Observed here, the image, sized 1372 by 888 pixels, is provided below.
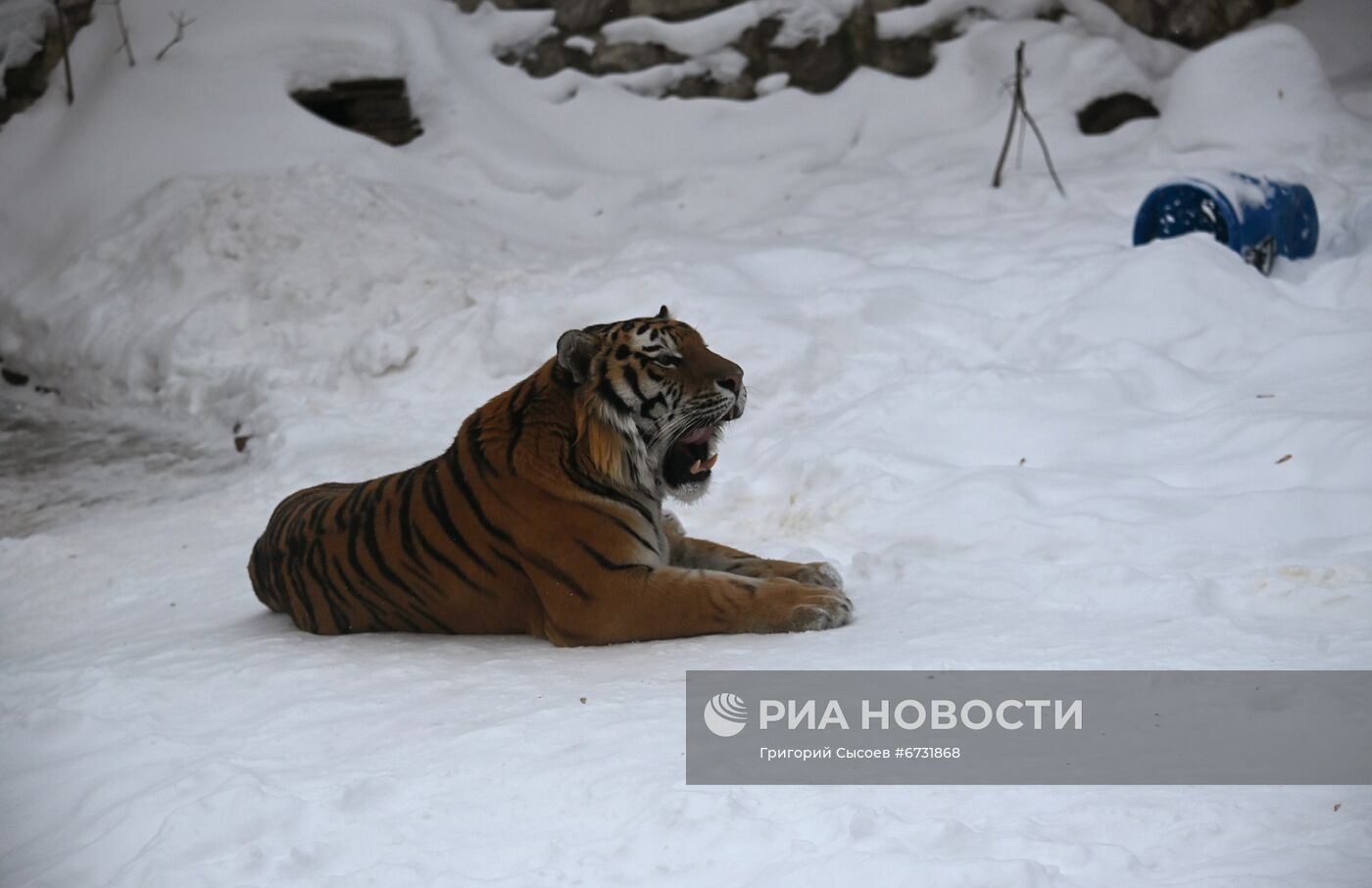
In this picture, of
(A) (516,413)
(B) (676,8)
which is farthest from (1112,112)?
(A) (516,413)

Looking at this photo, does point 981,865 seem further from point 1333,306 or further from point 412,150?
point 412,150

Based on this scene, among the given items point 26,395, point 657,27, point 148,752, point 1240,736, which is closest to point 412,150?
point 657,27

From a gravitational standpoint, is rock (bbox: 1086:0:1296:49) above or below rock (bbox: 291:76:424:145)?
above

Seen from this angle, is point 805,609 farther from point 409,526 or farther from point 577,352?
point 409,526

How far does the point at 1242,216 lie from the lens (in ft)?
19.9

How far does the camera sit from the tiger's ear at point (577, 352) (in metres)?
3.39

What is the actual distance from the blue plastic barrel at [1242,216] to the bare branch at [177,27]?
Answer: 6411mm

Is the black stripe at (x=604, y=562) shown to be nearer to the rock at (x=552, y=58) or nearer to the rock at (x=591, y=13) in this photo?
the rock at (x=552, y=58)

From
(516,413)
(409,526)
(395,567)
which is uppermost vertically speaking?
(516,413)

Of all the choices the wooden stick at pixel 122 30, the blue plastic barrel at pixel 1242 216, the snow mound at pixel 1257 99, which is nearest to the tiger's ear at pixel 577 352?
the blue plastic barrel at pixel 1242 216

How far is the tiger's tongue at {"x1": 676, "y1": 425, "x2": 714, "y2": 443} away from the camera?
3557mm

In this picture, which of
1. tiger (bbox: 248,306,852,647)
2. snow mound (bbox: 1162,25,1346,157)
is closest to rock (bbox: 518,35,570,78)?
snow mound (bbox: 1162,25,1346,157)

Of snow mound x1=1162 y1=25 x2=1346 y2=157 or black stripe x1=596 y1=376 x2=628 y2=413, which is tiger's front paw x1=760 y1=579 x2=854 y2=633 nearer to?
black stripe x1=596 y1=376 x2=628 y2=413

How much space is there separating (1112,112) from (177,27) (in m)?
6.43
